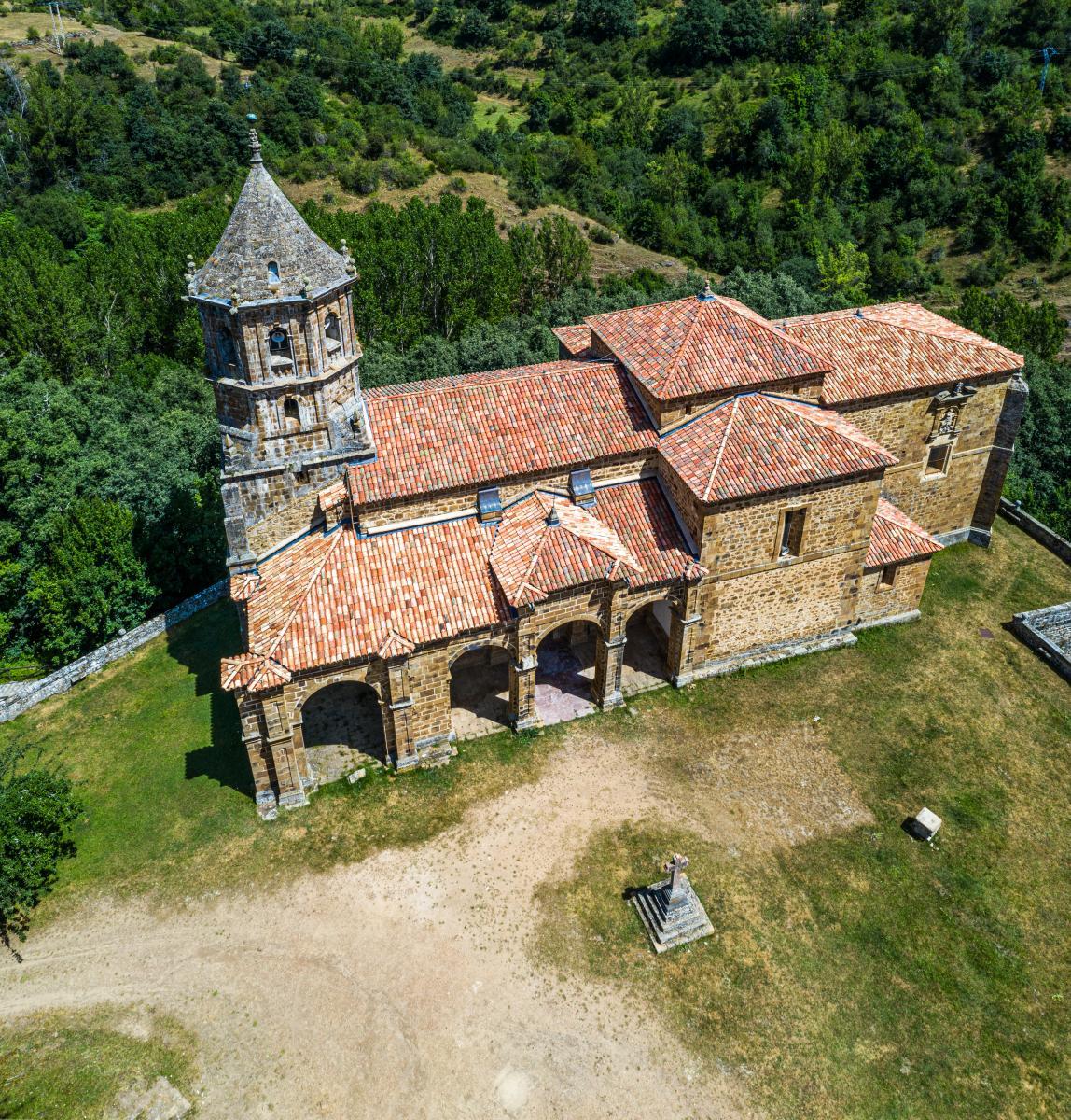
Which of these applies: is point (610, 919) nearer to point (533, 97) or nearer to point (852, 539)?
point (852, 539)

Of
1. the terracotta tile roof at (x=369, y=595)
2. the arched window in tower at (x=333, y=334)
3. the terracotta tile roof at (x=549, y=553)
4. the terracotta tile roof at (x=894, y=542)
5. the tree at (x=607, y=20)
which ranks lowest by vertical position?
the terracotta tile roof at (x=894, y=542)

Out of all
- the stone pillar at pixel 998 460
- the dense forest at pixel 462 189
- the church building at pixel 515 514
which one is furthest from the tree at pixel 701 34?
the church building at pixel 515 514

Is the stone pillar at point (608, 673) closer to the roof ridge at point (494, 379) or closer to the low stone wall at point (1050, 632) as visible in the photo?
the roof ridge at point (494, 379)

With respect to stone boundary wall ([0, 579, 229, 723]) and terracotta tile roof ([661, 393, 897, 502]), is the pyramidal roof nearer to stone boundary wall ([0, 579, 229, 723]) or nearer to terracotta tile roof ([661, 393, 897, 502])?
terracotta tile roof ([661, 393, 897, 502])

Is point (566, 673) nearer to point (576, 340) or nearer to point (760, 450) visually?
point (760, 450)

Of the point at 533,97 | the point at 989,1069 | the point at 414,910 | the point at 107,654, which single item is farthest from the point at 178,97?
the point at 989,1069

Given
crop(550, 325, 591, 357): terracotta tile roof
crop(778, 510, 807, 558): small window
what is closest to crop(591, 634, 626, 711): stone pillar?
crop(778, 510, 807, 558): small window

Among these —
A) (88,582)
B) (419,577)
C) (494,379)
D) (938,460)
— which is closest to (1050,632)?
(938,460)
